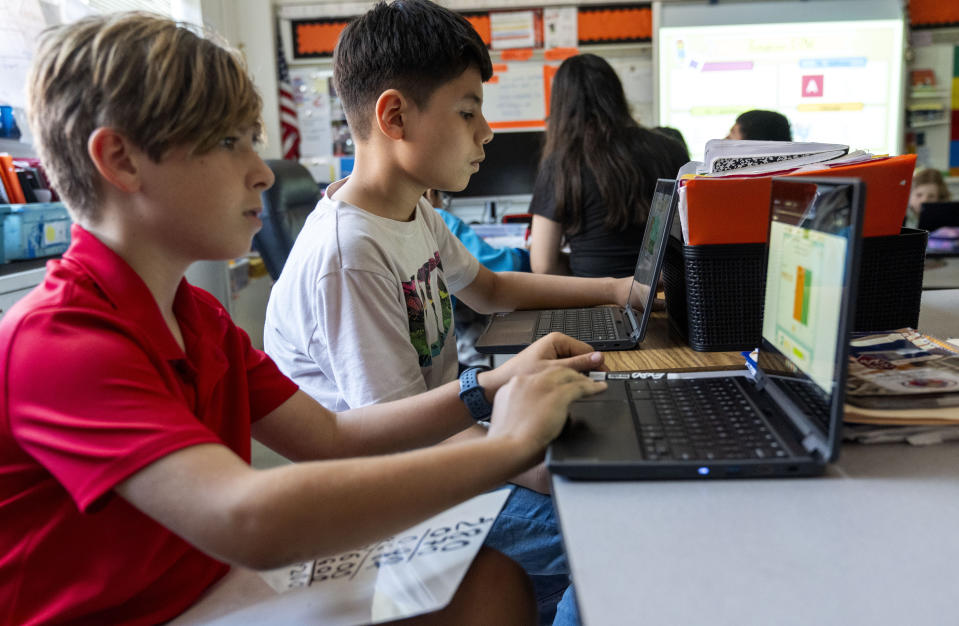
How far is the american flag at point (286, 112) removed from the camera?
13.2 feet

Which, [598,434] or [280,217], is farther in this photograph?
[280,217]

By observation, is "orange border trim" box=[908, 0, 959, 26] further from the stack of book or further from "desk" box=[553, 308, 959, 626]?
"desk" box=[553, 308, 959, 626]

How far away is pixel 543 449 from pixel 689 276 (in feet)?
1.70

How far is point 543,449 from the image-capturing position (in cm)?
68

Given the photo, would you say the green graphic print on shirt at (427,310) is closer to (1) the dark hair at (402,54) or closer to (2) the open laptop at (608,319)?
(2) the open laptop at (608,319)

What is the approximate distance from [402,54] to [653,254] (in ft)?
1.71

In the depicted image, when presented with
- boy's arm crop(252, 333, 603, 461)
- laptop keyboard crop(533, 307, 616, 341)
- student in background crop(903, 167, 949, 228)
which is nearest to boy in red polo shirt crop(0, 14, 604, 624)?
boy's arm crop(252, 333, 603, 461)

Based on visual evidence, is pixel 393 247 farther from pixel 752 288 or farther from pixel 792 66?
pixel 792 66

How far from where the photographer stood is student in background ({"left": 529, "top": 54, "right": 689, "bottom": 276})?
7.06ft

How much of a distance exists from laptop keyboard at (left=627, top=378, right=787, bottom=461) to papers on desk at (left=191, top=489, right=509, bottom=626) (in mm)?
167

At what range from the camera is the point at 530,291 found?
1583 mm

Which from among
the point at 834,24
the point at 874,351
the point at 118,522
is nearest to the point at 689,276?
the point at 874,351

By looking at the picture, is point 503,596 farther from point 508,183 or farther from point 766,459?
point 508,183

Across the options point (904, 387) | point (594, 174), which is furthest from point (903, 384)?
point (594, 174)
